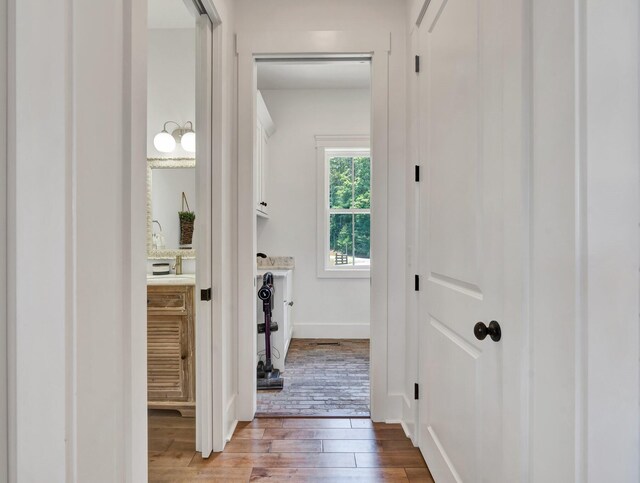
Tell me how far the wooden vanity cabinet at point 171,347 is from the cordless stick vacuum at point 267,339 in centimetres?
63

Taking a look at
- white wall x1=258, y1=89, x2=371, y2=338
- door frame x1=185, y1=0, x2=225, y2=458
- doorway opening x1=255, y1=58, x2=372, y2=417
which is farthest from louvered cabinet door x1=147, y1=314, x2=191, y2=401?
white wall x1=258, y1=89, x2=371, y2=338

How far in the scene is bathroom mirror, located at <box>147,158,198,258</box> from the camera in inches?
105

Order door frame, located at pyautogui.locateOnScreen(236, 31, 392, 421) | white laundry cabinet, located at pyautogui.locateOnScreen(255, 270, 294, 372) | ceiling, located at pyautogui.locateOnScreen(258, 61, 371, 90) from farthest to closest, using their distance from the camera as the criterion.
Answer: ceiling, located at pyautogui.locateOnScreen(258, 61, 371, 90), white laundry cabinet, located at pyautogui.locateOnScreen(255, 270, 294, 372), door frame, located at pyautogui.locateOnScreen(236, 31, 392, 421)

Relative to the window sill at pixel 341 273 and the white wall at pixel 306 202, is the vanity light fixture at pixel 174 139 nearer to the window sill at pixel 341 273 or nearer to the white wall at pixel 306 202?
the white wall at pixel 306 202

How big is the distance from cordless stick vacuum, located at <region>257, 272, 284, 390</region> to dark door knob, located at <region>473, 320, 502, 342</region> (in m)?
1.88

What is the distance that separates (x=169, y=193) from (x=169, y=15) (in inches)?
51.6

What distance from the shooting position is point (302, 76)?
3.61 m

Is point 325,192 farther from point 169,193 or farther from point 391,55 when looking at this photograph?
point 391,55

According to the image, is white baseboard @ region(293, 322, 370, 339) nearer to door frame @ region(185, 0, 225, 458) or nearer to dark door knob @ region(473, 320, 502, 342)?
door frame @ region(185, 0, 225, 458)

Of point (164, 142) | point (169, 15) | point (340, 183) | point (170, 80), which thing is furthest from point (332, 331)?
point (169, 15)

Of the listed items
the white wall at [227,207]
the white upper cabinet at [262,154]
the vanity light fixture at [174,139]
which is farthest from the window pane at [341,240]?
the white wall at [227,207]

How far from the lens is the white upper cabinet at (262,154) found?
3223 millimetres

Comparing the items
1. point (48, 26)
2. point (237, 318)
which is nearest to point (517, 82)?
point (48, 26)

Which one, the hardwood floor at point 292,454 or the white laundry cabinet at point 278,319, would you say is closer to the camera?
the hardwood floor at point 292,454
